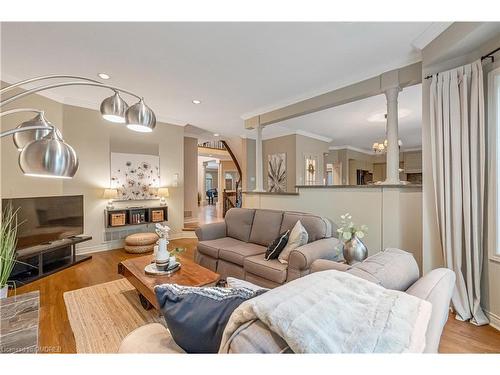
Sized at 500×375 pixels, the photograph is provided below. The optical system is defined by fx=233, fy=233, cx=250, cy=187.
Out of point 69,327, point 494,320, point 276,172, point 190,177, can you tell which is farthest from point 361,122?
point 69,327

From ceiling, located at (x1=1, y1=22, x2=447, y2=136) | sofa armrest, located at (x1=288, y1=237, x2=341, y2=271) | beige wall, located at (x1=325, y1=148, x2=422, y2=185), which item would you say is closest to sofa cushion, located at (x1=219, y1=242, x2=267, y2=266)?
sofa armrest, located at (x1=288, y1=237, x2=341, y2=271)

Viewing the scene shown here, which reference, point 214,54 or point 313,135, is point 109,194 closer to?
point 214,54

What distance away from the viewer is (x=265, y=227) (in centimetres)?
312

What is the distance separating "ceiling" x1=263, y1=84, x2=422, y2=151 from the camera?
4.04 metres

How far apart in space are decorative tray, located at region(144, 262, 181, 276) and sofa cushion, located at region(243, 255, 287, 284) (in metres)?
0.73

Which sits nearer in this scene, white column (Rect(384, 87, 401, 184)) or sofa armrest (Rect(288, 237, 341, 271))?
sofa armrest (Rect(288, 237, 341, 271))

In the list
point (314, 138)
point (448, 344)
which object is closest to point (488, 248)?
point (448, 344)

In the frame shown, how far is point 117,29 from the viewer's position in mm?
2143

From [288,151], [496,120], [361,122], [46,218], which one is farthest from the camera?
[288,151]

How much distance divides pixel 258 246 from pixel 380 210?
1.57 meters

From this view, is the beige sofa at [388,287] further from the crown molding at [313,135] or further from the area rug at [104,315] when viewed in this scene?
the crown molding at [313,135]

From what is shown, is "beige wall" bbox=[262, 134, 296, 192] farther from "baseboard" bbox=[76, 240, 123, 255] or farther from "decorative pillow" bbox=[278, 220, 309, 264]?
"baseboard" bbox=[76, 240, 123, 255]

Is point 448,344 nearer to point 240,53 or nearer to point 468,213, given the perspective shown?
point 468,213
